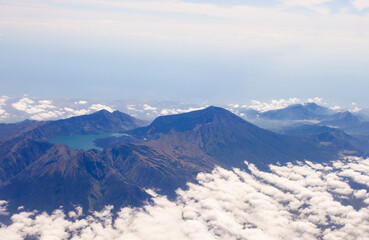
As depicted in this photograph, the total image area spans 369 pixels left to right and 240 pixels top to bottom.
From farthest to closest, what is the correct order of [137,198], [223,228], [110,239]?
[137,198]
[223,228]
[110,239]

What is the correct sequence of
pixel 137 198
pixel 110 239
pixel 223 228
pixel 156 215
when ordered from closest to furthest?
pixel 110 239 → pixel 223 228 → pixel 156 215 → pixel 137 198

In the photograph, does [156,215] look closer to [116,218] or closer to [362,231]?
[116,218]

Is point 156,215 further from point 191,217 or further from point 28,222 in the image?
point 28,222

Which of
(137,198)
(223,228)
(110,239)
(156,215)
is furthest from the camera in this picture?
(137,198)

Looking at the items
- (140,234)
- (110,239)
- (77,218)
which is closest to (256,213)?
(140,234)

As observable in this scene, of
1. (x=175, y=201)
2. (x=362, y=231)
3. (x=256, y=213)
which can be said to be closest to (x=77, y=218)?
(x=175, y=201)

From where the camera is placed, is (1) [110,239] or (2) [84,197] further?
A: (2) [84,197]

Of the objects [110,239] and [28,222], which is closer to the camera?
[110,239]

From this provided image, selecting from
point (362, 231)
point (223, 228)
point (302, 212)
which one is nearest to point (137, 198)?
point (223, 228)

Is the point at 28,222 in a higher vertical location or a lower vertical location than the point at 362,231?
lower
